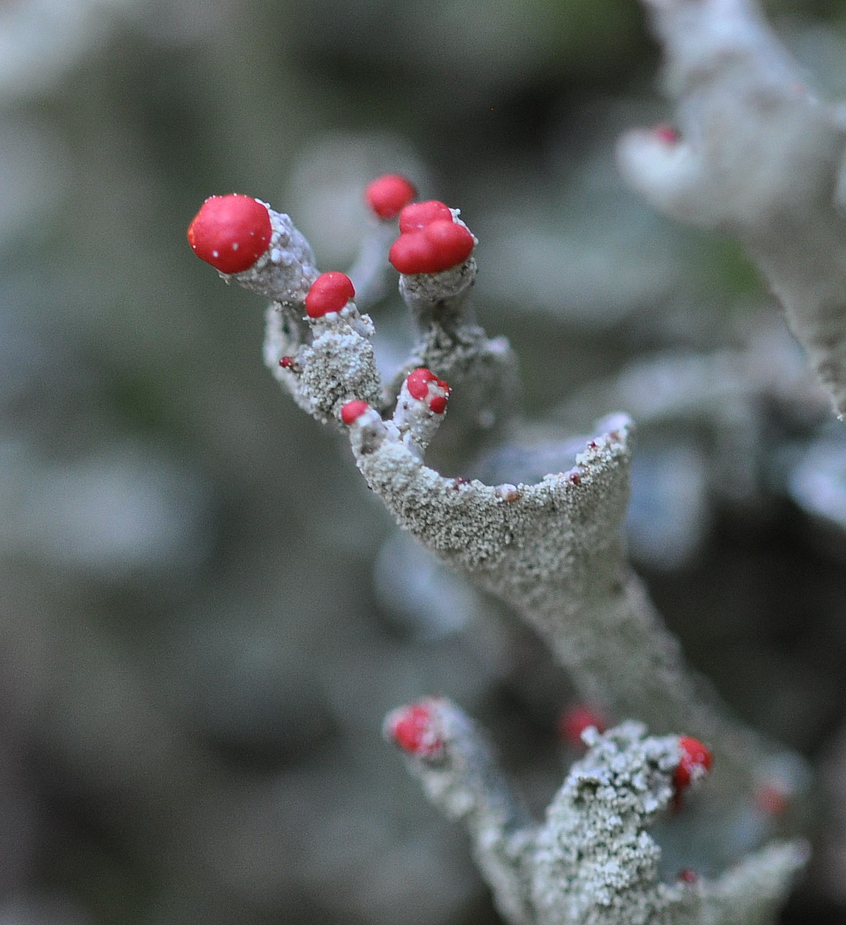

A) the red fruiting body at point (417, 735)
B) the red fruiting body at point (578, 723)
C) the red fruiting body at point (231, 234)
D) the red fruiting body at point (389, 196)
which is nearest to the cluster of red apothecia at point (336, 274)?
the red fruiting body at point (231, 234)

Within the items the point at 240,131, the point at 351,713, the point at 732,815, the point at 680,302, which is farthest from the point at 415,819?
the point at 240,131

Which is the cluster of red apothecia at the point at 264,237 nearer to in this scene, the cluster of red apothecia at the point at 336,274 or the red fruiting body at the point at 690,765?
the cluster of red apothecia at the point at 336,274

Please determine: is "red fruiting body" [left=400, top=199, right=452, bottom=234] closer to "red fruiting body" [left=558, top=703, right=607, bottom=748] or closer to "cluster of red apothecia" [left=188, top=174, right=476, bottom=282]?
"cluster of red apothecia" [left=188, top=174, right=476, bottom=282]

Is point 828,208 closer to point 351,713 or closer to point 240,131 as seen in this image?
point 351,713

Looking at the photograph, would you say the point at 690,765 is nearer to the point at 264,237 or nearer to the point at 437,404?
the point at 437,404

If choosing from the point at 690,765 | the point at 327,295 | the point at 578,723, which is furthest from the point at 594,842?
the point at 327,295

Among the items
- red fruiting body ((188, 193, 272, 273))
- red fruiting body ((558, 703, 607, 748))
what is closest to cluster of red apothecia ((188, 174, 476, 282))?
red fruiting body ((188, 193, 272, 273))

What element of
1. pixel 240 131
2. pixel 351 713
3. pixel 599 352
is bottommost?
pixel 351 713
